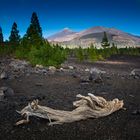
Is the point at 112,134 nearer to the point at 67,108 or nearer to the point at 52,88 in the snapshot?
the point at 67,108

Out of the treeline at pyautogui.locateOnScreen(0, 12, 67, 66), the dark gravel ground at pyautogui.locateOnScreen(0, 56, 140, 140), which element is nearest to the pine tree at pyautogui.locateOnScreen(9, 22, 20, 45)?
the treeline at pyautogui.locateOnScreen(0, 12, 67, 66)

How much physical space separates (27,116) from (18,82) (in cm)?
1209

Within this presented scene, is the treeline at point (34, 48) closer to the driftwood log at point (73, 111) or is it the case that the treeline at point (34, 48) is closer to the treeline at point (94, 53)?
the treeline at point (94, 53)

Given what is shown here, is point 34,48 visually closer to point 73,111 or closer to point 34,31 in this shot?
point 34,31

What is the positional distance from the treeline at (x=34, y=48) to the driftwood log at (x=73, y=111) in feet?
82.7

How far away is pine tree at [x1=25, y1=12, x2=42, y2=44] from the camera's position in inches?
2510

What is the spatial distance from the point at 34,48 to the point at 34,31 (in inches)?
967

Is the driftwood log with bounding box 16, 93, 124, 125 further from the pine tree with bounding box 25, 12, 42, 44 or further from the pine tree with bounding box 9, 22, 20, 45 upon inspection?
the pine tree with bounding box 9, 22, 20, 45

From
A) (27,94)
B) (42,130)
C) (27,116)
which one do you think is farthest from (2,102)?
(42,130)

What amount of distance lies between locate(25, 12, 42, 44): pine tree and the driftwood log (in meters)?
50.2

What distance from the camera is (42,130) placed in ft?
39.7

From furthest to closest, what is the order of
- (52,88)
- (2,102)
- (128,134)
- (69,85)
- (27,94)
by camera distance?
(69,85)
(52,88)
(27,94)
(2,102)
(128,134)

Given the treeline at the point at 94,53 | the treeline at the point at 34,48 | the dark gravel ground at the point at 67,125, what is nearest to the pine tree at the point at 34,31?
the treeline at the point at 34,48

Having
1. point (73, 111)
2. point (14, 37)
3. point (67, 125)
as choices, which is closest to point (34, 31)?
point (14, 37)
